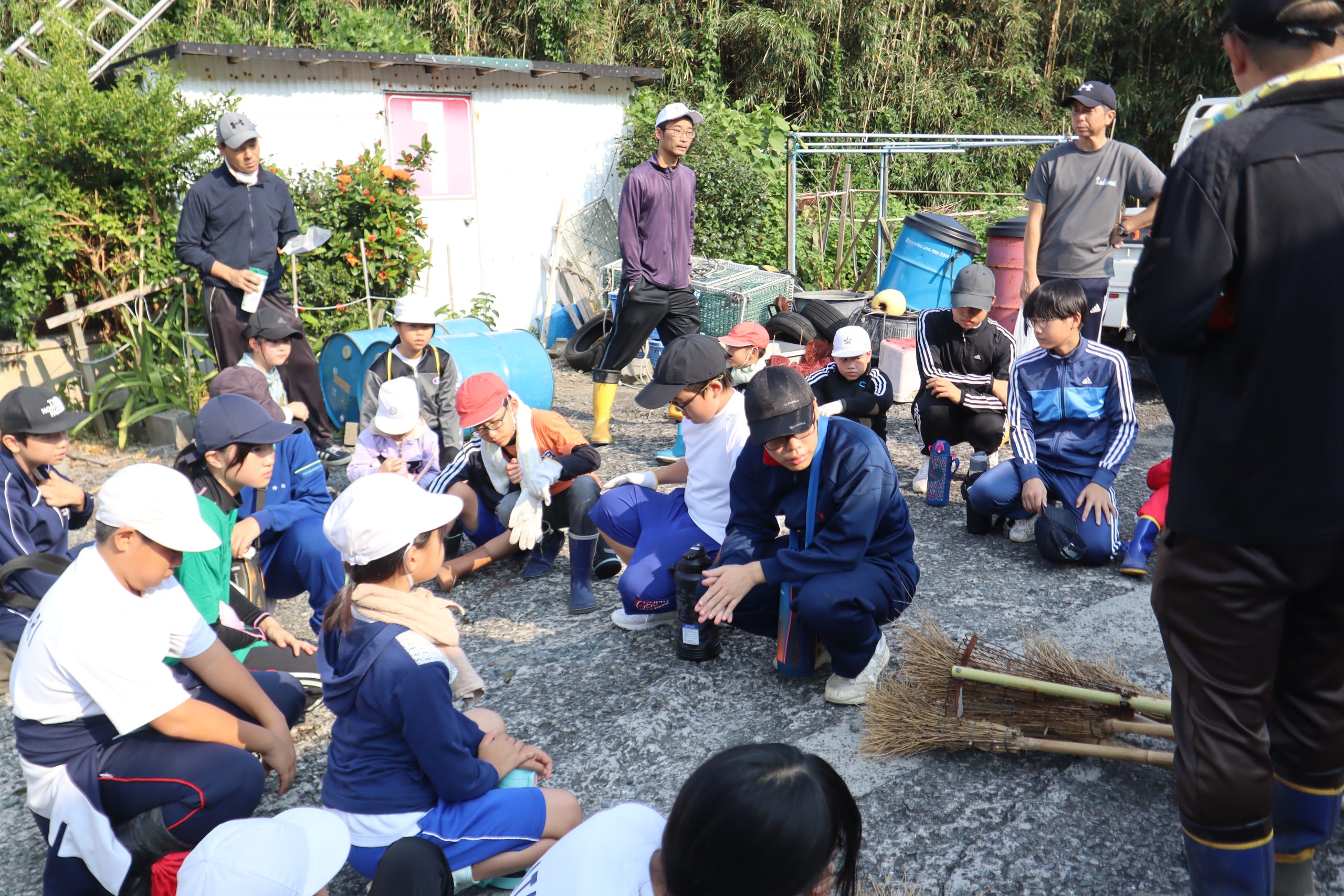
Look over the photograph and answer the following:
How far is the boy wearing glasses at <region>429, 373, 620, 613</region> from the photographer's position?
4.66m

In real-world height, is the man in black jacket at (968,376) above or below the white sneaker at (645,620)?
above

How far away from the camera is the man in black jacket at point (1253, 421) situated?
1899 mm

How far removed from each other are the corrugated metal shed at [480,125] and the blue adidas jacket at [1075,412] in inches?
265

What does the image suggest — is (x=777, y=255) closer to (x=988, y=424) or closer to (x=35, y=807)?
(x=988, y=424)

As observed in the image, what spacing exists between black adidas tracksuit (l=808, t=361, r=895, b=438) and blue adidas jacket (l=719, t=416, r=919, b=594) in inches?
86.1

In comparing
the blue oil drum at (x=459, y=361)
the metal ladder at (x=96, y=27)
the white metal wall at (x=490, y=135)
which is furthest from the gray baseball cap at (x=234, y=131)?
the metal ladder at (x=96, y=27)

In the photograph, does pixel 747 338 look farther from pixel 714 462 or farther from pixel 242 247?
pixel 242 247

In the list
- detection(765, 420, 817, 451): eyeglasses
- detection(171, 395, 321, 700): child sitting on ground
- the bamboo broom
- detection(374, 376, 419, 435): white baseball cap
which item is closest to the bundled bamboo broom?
the bamboo broom

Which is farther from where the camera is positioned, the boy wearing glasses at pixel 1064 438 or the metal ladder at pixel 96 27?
the metal ladder at pixel 96 27

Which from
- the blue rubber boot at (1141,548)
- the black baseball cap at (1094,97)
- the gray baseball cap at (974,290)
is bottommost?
the blue rubber boot at (1141,548)

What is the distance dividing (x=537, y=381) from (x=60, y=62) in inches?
169

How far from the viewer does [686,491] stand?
4.48 metres

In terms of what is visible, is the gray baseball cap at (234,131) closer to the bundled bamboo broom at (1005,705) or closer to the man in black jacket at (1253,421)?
the bundled bamboo broom at (1005,705)

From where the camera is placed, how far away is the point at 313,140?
9.41 m
